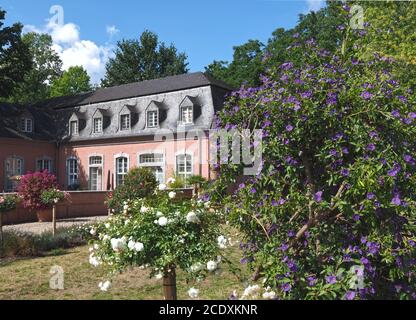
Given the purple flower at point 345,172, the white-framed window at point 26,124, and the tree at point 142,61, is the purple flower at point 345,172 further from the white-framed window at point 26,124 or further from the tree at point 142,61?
the tree at point 142,61

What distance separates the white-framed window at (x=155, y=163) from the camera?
25.7 meters

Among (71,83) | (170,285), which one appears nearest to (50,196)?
(170,285)

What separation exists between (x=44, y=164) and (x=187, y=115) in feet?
35.6

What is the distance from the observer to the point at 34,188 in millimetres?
16453

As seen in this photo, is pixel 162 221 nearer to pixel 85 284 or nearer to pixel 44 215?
pixel 85 284

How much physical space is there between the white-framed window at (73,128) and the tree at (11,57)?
4.75 m

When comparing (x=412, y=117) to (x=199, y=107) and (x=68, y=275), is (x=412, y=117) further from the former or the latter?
(x=199, y=107)

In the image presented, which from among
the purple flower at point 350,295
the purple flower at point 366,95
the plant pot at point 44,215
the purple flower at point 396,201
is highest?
the purple flower at point 366,95

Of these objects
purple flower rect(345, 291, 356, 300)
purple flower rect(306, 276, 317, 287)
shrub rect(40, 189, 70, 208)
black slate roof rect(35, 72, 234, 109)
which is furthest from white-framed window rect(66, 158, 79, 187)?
purple flower rect(345, 291, 356, 300)

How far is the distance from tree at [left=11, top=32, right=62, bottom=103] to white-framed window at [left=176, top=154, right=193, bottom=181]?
1066 inches

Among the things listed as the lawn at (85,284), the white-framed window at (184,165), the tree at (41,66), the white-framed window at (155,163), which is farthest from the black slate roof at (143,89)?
the lawn at (85,284)

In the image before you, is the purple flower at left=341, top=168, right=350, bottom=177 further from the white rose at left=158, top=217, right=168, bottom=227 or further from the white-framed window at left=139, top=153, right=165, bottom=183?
the white-framed window at left=139, top=153, right=165, bottom=183
